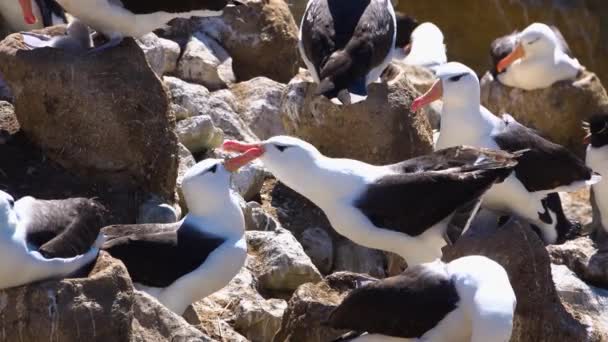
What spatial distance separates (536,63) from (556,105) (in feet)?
1.84

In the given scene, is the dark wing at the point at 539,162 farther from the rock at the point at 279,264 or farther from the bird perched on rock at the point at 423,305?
the bird perched on rock at the point at 423,305

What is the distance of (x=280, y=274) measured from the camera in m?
10.3

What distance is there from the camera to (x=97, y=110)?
10.2 m

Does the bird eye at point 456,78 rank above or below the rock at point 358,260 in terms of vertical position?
above

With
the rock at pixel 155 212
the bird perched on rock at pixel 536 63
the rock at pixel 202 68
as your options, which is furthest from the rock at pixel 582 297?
the bird perched on rock at pixel 536 63

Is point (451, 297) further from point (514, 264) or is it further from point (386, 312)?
point (514, 264)

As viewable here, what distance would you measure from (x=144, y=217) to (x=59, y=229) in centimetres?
267

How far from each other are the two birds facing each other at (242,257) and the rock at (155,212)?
0.70m

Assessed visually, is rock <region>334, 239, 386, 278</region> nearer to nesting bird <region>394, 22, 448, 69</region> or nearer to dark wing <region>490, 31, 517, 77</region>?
dark wing <region>490, 31, 517, 77</region>

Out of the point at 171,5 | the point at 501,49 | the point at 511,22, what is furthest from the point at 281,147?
the point at 511,22

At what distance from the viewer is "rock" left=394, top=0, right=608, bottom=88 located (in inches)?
805

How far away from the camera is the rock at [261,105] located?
44.2ft

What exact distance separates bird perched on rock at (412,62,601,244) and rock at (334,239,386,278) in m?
1.29

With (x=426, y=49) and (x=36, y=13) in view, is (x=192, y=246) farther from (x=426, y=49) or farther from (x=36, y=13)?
(x=426, y=49)
